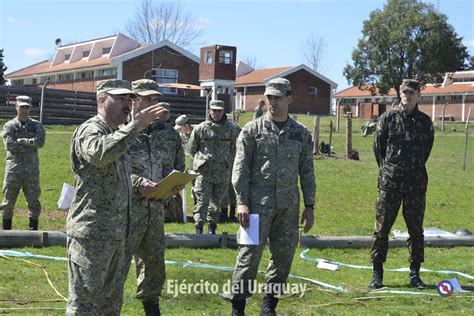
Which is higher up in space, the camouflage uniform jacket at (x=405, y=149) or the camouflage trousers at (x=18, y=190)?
the camouflage uniform jacket at (x=405, y=149)

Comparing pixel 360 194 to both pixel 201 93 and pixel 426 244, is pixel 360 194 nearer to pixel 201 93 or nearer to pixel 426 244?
pixel 426 244

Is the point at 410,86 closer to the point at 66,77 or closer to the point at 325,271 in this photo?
the point at 325,271

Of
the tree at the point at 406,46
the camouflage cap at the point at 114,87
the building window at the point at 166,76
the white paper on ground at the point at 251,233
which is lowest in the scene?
the white paper on ground at the point at 251,233

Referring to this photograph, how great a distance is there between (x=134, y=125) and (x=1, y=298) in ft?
11.0

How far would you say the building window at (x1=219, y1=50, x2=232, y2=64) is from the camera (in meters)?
44.4

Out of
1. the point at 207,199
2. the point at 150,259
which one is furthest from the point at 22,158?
the point at 150,259

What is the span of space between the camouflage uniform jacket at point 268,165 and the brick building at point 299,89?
165ft

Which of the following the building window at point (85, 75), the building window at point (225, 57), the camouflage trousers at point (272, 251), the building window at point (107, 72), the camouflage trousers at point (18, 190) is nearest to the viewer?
the camouflage trousers at point (272, 251)

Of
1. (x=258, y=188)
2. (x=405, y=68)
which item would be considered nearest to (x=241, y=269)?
(x=258, y=188)

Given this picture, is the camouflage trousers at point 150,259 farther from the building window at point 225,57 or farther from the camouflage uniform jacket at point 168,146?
Answer: the building window at point 225,57

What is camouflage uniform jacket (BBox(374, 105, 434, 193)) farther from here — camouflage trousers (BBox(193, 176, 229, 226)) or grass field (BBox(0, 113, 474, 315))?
camouflage trousers (BBox(193, 176, 229, 226))

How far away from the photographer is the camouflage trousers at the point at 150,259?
6.45 metres

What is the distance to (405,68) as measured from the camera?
5750 centimetres

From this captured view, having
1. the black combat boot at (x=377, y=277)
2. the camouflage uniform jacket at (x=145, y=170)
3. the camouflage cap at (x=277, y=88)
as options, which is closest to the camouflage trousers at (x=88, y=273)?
the camouflage uniform jacket at (x=145, y=170)
